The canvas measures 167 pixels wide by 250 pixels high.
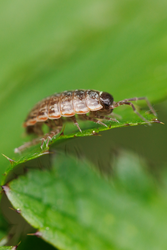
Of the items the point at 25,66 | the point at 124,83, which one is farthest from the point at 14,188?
the point at 25,66

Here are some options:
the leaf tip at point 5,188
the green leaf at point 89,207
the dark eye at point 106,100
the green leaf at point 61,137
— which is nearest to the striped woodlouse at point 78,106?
the dark eye at point 106,100

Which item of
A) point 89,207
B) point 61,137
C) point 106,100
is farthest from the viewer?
point 106,100

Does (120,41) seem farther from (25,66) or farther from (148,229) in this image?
(148,229)

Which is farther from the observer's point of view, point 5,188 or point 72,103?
point 72,103

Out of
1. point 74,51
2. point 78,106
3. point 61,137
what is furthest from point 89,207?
point 74,51

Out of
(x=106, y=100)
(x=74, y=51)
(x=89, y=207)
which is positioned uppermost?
(x=74, y=51)

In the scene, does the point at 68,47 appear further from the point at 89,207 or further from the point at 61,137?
the point at 89,207

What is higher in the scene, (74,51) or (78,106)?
(74,51)
